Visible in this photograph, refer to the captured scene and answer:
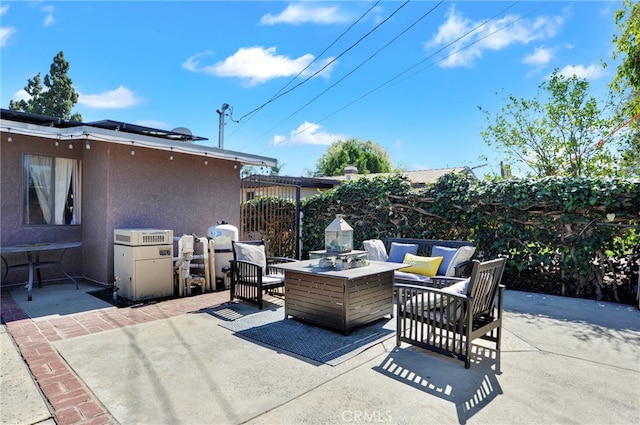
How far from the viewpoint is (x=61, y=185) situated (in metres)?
6.57

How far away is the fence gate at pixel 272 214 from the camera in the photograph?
8398mm

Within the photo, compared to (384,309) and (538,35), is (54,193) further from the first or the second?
(538,35)

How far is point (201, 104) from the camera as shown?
1652cm

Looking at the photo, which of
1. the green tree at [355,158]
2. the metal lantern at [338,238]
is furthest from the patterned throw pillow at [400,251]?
the green tree at [355,158]

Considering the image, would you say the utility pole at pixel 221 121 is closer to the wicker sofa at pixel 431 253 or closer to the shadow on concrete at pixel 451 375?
the wicker sofa at pixel 431 253

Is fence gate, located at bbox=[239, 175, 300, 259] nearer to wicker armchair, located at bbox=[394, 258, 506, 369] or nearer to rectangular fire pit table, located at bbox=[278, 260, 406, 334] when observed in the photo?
rectangular fire pit table, located at bbox=[278, 260, 406, 334]

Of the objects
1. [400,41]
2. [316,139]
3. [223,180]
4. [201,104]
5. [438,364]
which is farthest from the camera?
[316,139]

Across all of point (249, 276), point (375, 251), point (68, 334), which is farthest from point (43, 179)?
point (375, 251)

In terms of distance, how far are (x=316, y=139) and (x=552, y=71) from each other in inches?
1114

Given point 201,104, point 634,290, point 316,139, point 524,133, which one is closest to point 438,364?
point 634,290

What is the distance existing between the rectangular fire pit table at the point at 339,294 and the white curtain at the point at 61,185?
16.1 feet

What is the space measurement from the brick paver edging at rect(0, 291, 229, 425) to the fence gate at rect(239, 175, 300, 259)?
2.64 metres

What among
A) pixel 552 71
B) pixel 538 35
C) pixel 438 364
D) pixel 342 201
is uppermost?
pixel 538 35

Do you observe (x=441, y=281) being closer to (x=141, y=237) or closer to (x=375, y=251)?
(x=375, y=251)
